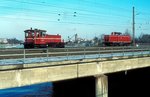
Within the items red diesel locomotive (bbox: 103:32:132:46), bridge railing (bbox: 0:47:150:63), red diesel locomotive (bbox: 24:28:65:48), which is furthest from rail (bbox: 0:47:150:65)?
red diesel locomotive (bbox: 103:32:132:46)

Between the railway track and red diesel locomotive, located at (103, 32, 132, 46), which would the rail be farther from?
red diesel locomotive, located at (103, 32, 132, 46)

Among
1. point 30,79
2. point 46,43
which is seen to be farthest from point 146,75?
point 30,79

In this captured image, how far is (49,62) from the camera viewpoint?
19.2m

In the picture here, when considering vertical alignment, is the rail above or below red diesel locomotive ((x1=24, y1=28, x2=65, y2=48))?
below

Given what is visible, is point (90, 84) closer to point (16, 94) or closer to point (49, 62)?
point (49, 62)

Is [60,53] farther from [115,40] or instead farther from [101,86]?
[115,40]

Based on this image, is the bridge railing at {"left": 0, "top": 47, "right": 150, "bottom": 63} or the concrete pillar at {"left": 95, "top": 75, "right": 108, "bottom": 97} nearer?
the bridge railing at {"left": 0, "top": 47, "right": 150, "bottom": 63}

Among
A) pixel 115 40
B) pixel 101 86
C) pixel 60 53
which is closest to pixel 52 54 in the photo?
pixel 60 53

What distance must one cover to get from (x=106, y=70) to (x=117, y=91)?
8.87 meters

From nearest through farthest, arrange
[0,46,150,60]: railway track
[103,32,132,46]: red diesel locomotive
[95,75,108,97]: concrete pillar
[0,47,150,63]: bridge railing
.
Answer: [0,46,150,60]: railway track < [0,47,150,63]: bridge railing < [95,75,108,97]: concrete pillar < [103,32,132,46]: red diesel locomotive

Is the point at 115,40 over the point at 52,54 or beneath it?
over

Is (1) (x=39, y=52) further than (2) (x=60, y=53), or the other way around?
(1) (x=39, y=52)

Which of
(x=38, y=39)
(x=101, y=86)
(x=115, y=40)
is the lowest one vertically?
(x=101, y=86)

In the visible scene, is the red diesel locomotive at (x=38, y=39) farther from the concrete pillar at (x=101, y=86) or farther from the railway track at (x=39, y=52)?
the concrete pillar at (x=101, y=86)
